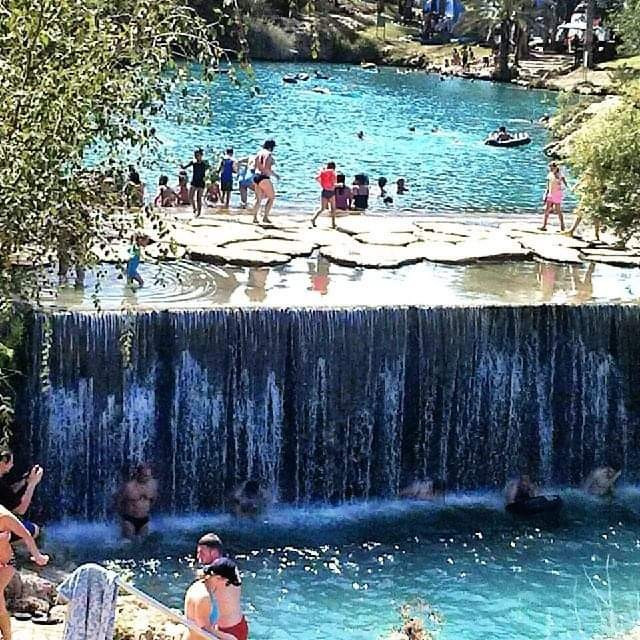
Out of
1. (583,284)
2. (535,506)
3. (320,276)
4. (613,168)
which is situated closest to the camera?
(535,506)

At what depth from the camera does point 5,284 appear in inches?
367

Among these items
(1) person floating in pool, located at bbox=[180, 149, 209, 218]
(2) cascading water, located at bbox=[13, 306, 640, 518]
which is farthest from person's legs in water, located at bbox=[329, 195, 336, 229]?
(2) cascading water, located at bbox=[13, 306, 640, 518]

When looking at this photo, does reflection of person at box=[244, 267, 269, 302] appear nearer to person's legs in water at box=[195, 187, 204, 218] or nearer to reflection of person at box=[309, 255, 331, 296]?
reflection of person at box=[309, 255, 331, 296]

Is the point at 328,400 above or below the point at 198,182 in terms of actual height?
below

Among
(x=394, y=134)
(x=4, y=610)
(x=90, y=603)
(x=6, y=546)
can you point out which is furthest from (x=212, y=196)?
(x=394, y=134)

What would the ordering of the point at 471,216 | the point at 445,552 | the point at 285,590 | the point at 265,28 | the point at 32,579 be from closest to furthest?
the point at 32,579
the point at 285,590
the point at 445,552
the point at 471,216
the point at 265,28

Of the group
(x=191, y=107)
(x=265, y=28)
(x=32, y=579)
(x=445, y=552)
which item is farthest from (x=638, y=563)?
(x=265, y=28)

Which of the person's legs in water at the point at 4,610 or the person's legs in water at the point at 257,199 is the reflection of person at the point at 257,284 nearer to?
the person's legs in water at the point at 257,199

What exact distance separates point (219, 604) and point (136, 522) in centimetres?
702

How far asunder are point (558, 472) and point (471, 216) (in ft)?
23.7

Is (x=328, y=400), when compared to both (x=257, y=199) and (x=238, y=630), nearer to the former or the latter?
(x=257, y=199)

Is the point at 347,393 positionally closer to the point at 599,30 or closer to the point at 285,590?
the point at 285,590

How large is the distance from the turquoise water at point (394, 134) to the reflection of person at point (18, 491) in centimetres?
941

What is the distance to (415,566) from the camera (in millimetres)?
14594
